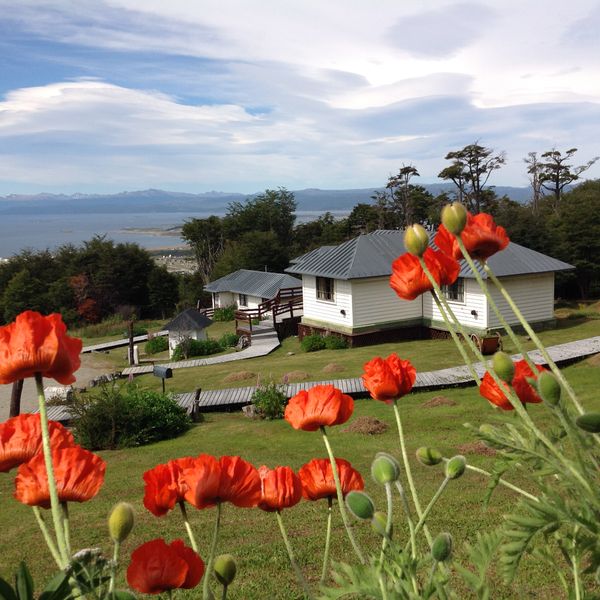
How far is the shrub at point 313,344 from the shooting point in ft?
86.8

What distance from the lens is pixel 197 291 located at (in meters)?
54.6

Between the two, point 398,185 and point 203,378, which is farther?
point 398,185

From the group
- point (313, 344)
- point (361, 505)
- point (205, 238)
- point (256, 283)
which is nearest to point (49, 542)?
point (361, 505)

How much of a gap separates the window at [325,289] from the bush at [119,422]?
44.8ft

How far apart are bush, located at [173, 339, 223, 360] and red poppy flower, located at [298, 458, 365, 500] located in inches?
1137

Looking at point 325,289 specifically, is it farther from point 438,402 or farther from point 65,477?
point 65,477

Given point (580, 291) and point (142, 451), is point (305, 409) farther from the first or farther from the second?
point (580, 291)

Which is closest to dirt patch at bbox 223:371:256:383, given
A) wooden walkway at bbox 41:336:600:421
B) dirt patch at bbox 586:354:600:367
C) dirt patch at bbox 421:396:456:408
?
wooden walkway at bbox 41:336:600:421

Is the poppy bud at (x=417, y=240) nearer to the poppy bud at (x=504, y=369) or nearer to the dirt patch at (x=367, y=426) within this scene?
the poppy bud at (x=504, y=369)

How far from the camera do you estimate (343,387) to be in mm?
16750

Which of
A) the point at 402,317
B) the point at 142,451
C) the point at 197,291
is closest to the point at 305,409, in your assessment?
the point at 142,451

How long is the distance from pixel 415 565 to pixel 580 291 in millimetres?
34880

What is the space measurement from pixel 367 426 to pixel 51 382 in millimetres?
17892

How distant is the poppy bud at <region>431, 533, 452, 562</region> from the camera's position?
3.89 ft
